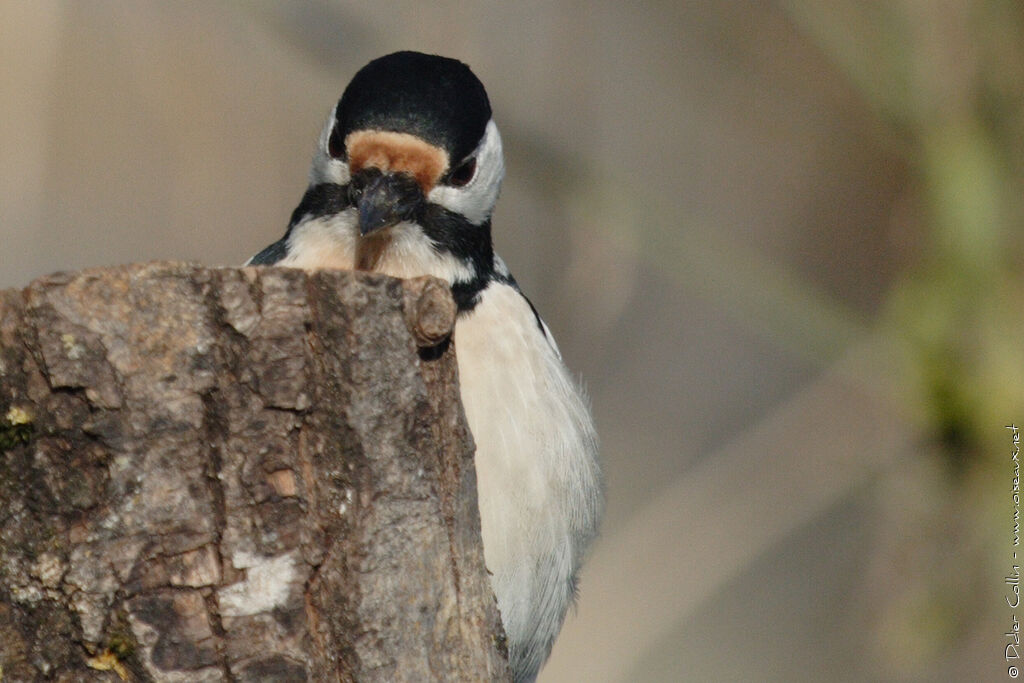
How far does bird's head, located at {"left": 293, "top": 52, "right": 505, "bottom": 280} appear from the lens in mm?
3369

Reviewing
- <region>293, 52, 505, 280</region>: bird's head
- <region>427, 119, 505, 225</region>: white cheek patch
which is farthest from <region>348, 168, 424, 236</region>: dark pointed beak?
<region>427, 119, 505, 225</region>: white cheek patch

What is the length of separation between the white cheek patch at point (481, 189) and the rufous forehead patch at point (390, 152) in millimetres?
103

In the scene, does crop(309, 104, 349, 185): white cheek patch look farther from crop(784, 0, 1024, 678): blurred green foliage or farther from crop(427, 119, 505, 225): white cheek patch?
crop(784, 0, 1024, 678): blurred green foliage

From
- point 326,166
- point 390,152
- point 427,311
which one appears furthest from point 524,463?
point 427,311

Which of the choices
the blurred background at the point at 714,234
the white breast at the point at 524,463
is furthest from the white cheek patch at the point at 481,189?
the blurred background at the point at 714,234

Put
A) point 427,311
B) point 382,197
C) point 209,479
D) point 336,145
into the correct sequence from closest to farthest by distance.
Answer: point 209,479
point 427,311
point 382,197
point 336,145

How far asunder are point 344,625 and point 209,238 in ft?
12.8

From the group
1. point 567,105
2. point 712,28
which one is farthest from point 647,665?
point 712,28

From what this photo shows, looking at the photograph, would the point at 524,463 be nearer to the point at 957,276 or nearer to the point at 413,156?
the point at 413,156

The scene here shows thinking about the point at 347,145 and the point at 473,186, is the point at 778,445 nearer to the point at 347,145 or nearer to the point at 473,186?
the point at 473,186

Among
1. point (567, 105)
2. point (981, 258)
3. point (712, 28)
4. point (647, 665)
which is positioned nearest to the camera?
point (981, 258)

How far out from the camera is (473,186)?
3646 mm

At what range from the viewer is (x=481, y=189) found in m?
3.70

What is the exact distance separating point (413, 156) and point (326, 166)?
0.30m
